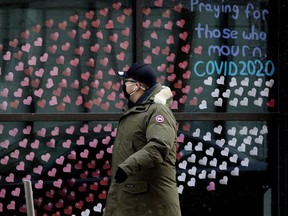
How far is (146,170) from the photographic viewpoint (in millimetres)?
5641

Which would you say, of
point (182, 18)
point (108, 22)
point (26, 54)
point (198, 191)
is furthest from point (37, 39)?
point (198, 191)

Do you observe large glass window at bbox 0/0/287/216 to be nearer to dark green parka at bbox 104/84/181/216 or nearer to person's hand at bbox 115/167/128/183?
dark green parka at bbox 104/84/181/216

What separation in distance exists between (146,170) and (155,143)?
28 cm

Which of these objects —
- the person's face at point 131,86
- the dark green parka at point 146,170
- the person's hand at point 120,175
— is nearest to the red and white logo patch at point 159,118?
the dark green parka at point 146,170

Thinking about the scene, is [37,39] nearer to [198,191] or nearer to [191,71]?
[191,71]

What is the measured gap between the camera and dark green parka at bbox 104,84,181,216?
5605 millimetres

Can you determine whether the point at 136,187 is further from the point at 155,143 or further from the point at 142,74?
the point at 142,74

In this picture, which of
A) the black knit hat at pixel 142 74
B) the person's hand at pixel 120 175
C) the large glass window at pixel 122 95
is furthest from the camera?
the large glass window at pixel 122 95

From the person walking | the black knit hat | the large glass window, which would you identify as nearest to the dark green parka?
the person walking

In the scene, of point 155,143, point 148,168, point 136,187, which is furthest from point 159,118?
point 136,187

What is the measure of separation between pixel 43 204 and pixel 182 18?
85.8 inches

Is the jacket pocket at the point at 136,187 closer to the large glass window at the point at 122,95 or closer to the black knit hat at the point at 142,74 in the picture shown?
the black knit hat at the point at 142,74

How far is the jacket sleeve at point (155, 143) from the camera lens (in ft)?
17.5

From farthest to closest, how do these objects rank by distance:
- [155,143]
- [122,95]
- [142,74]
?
[122,95] → [142,74] → [155,143]
